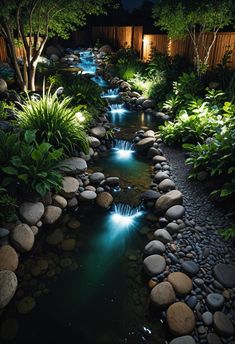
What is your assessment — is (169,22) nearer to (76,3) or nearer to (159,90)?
(159,90)

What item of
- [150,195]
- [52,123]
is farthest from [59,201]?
[52,123]

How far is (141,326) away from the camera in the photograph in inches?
132

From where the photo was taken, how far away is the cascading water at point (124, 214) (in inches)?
207

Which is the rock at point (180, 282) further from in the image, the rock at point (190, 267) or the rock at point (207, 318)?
the rock at point (207, 318)

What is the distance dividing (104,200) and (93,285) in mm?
1965

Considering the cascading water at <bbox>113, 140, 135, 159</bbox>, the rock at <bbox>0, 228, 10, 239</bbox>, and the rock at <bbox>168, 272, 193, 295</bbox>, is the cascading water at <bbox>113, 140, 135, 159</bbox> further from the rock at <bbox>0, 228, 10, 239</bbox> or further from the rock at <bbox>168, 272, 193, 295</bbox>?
the rock at <bbox>168, 272, 193, 295</bbox>

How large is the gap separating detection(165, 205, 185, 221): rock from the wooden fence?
8.51 m

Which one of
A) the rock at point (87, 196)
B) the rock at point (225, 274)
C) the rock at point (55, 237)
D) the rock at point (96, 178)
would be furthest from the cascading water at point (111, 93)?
the rock at point (225, 274)

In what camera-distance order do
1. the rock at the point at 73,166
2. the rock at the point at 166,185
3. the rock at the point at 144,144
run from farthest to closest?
the rock at the point at 144,144 → the rock at the point at 73,166 → the rock at the point at 166,185

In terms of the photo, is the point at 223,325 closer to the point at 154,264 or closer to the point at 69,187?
the point at 154,264

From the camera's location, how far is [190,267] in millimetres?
3834

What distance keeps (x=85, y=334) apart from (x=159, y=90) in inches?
415

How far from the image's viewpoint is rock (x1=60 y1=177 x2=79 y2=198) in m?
5.50

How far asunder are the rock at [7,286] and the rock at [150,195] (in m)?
2.95
